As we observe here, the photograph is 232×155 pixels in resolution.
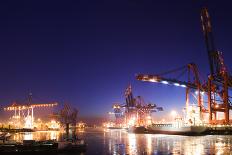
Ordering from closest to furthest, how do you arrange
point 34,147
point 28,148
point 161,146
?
point 28,148, point 34,147, point 161,146

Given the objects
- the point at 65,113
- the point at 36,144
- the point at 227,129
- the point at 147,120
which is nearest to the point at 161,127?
the point at 227,129

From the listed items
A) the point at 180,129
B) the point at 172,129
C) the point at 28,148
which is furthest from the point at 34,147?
the point at 172,129

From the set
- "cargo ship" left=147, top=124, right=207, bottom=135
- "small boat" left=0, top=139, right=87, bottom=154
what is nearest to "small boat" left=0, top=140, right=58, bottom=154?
"small boat" left=0, top=139, right=87, bottom=154

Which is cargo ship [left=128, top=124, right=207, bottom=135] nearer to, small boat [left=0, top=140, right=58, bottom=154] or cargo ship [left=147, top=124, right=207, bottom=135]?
cargo ship [left=147, top=124, right=207, bottom=135]

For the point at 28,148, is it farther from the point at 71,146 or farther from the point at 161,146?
the point at 161,146

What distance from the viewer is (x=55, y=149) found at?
38.9 metres

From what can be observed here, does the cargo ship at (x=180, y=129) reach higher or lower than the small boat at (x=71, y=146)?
lower

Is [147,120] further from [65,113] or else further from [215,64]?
[215,64]

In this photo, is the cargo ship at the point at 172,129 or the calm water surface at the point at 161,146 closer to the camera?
the calm water surface at the point at 161,146

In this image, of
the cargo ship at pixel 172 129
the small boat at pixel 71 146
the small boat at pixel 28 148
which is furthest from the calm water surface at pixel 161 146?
the cargo ship at pixel 172 129

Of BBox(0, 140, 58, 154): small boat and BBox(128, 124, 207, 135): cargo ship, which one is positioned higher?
BBox(0, 140, 58, 154): small boat

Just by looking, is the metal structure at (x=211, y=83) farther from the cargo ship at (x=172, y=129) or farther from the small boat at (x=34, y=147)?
the small boat at (x=34, y=147)

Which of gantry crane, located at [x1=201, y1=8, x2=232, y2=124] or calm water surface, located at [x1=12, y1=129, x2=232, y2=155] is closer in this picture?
calm water surface, located at [x1=12, y1=129, x2=232, y2=155]

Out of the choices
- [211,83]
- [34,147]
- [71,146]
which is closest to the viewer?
[34,147]
